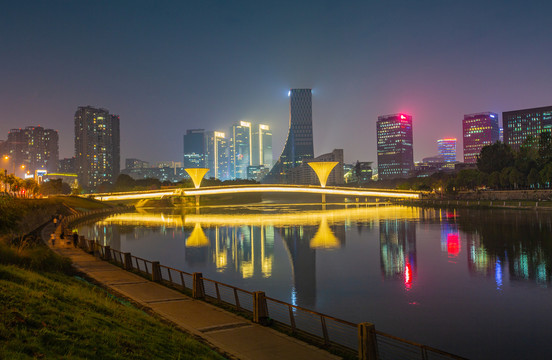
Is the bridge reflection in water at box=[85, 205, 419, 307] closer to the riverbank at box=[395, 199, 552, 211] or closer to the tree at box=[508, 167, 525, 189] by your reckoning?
the riverbank at box=[395, 199, 552, 211]

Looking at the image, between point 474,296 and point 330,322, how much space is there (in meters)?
7.48

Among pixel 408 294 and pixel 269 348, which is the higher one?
pixel 269 348

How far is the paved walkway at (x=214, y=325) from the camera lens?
9.57m

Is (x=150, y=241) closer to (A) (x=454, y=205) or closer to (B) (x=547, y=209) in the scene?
(B) (x=547, y=209)

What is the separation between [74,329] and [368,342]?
20.2 feet

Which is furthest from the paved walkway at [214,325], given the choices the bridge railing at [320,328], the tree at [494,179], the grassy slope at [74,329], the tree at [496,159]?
the tree at [496,159]

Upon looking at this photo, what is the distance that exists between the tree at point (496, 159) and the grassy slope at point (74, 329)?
109 meters

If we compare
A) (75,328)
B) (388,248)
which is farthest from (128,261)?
(388,248)

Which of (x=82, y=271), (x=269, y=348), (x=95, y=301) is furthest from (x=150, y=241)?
A: (x=269, y=348)

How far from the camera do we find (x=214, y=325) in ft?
37.3

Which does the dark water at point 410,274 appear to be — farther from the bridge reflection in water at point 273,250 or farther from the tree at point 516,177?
the tree at point 516,177

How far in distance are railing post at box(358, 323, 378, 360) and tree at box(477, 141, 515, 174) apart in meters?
107

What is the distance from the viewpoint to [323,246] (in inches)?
1368

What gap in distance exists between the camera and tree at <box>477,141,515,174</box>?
102m
